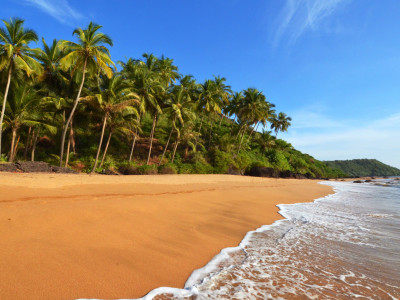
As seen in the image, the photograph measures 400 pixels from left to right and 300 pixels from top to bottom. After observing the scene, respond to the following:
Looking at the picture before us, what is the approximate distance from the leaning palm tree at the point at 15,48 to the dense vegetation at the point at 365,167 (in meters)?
96.3

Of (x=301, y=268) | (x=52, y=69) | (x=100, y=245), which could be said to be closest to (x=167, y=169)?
(x=52, y=69)

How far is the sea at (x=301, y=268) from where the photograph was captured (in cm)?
216

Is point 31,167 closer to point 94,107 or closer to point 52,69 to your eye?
point 94,107

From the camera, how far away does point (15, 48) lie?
14.0m

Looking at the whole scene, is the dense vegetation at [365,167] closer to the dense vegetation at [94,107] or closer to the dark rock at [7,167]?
the dense vegetation at [94,107]

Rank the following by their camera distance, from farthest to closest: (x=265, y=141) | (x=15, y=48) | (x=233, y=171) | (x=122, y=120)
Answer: (x=265, y=141)
(x=233, y=171)
(x=122, y=120)
(x=15, y=48)

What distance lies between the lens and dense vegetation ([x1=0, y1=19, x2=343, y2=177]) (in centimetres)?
1510

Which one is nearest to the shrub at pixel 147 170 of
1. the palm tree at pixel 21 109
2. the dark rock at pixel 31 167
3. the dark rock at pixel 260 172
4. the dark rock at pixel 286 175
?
the dark rock at pixel 31 167

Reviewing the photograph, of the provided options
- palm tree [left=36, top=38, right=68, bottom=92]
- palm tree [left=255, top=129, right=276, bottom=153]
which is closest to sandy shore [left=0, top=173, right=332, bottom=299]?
palm tree [left=36, top=38, right=68, bottom=92]

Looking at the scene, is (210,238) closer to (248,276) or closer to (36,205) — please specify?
(248,276)

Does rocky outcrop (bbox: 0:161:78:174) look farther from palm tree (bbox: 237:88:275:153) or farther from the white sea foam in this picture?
palm tree (bbox: 237:88:275:153)

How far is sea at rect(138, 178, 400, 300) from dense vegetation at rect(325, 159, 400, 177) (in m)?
94.7

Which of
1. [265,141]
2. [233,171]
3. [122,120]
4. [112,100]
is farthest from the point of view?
[265,141]

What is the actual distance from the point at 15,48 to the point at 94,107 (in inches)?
234
